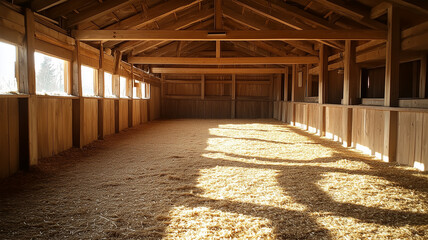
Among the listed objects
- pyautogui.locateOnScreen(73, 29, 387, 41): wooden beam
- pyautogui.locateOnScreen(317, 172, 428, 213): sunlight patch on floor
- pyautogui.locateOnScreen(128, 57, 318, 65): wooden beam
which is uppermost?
pyautogui.locateOnScreen(128, 57, 318, 65): wooden beam

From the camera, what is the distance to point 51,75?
5758 millimetres

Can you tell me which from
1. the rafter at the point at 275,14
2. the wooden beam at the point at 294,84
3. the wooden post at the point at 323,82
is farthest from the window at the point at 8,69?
the wooden beam at the point at 294,84

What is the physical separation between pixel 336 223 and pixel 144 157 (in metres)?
3.95

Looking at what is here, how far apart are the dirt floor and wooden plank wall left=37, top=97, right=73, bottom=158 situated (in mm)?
251

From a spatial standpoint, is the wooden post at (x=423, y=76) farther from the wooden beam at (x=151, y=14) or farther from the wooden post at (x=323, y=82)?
the wooden beam at (x=151, y=14)

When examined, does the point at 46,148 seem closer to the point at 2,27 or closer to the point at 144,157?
the point at 144,157

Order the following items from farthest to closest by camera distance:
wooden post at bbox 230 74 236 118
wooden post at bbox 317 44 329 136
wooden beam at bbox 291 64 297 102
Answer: wooden post at bbox 230 74 236 118
wooden beam at bbox 291 64 297 102
wooden post at bbox 317 44 329 136

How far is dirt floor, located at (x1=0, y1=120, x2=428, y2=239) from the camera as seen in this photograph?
2617 mm

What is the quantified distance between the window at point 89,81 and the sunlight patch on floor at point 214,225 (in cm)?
529

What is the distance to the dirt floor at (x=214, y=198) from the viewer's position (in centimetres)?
262

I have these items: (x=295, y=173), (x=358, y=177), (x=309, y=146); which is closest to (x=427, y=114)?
(x=358, y=177)

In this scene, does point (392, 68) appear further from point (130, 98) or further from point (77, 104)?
point (130, 98)

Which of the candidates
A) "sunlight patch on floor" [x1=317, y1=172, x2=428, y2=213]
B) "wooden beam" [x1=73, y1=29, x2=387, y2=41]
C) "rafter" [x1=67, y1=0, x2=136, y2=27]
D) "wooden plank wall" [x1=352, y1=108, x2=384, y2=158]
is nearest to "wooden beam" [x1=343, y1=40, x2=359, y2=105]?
"wooden plank wall" [x1=352, y1=108, x2=384, y2=158]

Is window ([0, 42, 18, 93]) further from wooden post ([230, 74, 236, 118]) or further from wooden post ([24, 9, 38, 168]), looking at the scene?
wooden post ([230, 74, 236, 118])
